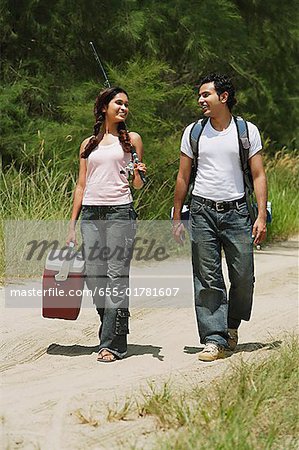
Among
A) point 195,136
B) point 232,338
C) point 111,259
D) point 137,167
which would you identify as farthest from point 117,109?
point 232,338

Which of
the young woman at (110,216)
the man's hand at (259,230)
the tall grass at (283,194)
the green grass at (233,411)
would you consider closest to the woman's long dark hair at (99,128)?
the young woman at (110,216)

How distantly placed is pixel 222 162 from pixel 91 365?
1635mm

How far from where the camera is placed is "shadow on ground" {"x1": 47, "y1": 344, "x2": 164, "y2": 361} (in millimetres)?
6965

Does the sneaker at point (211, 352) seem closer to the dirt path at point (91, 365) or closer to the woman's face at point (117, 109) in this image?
the dirt path at point (91, 365)

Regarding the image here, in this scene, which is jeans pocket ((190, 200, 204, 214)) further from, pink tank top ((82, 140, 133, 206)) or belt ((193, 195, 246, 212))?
pink tank top ((82, 140, 133, 206))

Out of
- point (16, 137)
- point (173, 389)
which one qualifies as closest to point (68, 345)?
point (173, 389)

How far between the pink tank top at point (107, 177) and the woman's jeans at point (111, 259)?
0.18 feet

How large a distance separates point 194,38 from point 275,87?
433cm

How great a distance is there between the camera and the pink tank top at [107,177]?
6586 millimetres

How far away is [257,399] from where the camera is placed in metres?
5.03

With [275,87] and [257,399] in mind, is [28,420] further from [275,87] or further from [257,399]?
[275,87]

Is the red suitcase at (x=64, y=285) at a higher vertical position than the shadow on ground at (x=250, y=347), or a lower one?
higher

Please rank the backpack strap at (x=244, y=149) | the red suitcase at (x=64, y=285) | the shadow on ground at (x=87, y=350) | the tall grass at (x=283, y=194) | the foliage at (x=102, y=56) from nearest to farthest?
the backpack strap at (x=244, y=149), the red suitcase at (x=64, y=285), the shadow on ground at (x=87, y=350), the foliage at (x=102, y=56), the tall grass at (x=283, y=194)

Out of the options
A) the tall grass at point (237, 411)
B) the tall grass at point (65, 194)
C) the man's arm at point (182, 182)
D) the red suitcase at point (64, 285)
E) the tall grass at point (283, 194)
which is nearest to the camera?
the tall grass at point (237, 411)
